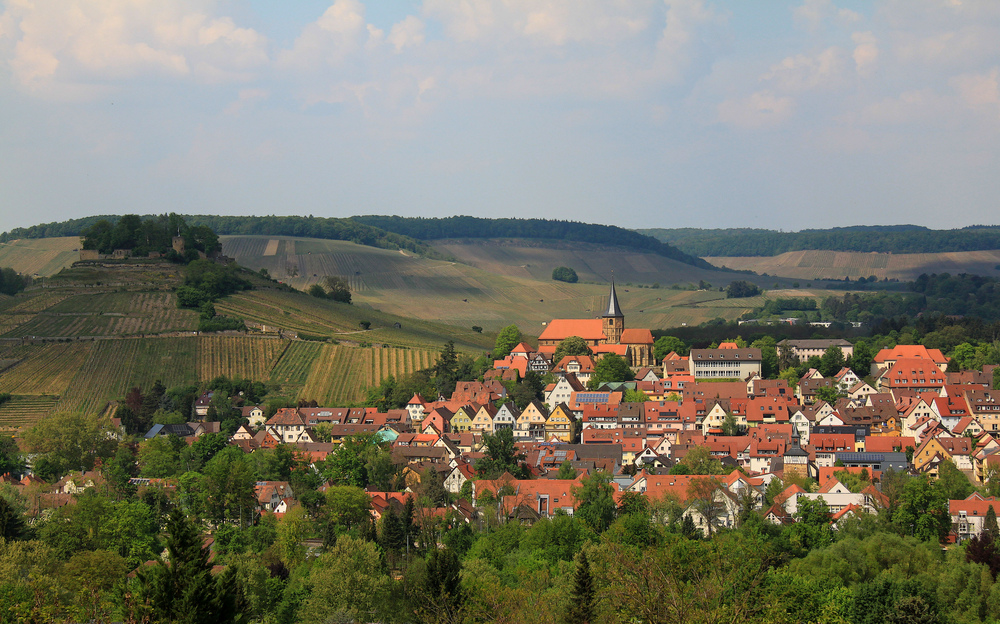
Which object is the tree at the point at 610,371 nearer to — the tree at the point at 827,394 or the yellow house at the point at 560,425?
the yellow house at the point at 560,425

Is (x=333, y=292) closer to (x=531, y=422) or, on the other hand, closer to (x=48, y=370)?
(x=48, y=370)

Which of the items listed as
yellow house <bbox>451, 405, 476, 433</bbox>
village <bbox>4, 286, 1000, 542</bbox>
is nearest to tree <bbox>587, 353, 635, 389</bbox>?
village <bbox>4, 286, 1000, 542</bbox>

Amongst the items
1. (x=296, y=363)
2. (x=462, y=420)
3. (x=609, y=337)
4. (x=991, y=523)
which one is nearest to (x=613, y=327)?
(x=609, y=337)

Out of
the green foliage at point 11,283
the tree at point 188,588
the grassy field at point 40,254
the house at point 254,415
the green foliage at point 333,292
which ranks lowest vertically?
the house at point 254,415

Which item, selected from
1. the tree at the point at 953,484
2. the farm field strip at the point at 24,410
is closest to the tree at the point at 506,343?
the farm field strip at the point at 24,410

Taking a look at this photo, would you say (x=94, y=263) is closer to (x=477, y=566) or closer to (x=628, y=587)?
(x=477, y=566)

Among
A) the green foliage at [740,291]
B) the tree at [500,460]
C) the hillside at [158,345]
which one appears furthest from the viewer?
the green foliage at [740,291]

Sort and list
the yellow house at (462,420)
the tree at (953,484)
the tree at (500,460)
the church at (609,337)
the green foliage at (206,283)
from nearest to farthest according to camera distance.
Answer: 1. the tree at (953,484)
2. the tree at (500,460)
3. the yellow house at (462,420)
4. the church at (609,337)
5. the green foliage at (206,283)

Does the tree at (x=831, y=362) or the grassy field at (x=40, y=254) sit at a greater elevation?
the grassy field at (x=40, y=254)
